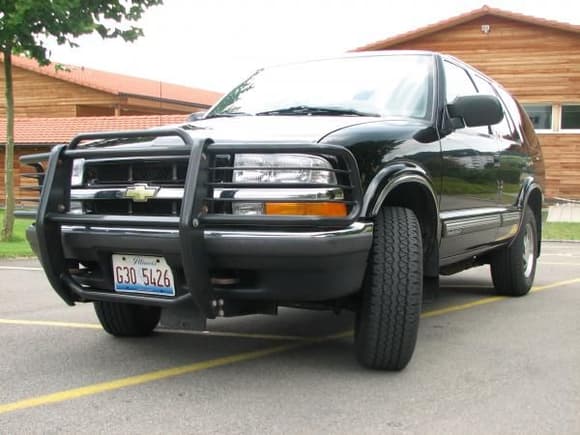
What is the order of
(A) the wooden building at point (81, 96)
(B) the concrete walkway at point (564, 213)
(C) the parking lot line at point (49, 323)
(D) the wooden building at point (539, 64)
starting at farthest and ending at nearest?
(A) the wooden building at point (81, 96)
(D) the wooden building at point (539, 64)
(B) the concrete walkway at point (564, 213)
(C) the parking lot line at point (49, 323)

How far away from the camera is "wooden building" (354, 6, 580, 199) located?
2123 centimetres

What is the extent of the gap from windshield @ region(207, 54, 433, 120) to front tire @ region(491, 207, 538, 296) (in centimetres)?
216

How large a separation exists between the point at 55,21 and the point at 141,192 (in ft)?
25.1

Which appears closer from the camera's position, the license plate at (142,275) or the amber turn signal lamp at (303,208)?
the amber turn signal lamp at (303,208)

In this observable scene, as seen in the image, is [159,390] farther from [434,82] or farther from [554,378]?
[434,82]

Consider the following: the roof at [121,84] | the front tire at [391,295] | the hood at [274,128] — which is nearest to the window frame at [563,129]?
the roof at [121,84]

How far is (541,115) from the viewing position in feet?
71.2

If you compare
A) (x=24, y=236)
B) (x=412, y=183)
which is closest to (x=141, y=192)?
(x=412, y=183)

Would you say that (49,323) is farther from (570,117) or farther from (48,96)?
(48,96)

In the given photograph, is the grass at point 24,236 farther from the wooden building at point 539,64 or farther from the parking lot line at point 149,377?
the parking lot line at point 149,377

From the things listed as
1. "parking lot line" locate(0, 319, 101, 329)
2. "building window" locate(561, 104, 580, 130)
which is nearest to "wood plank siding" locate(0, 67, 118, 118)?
"building window" locate(561, 104, 580, 130)

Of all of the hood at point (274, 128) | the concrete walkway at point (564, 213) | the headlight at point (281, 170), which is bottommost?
the concrete walkway at point (564, 213)

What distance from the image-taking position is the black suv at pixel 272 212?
3.39m

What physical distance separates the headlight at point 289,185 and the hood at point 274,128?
0.33ft
